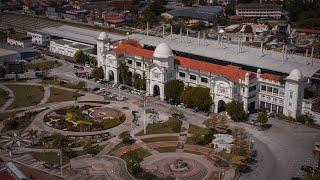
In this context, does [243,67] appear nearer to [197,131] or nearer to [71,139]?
[197,131]

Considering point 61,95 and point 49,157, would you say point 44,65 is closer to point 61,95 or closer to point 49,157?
point 61,95

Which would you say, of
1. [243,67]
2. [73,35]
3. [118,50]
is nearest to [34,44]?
[73,35]

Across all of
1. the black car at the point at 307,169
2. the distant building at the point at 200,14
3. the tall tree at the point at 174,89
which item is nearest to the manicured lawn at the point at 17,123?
the tall tree at the point at 174,89

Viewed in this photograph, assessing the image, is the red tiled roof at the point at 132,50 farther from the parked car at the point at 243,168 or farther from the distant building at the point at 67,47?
the parked car at the point at 243,168

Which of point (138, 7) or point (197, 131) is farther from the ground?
point (138, 7)

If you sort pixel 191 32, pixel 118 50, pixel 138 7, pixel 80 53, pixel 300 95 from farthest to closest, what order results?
pixel 138 7
pixel 191 32
pixel 80 53
pixel 118 50
pixel 300 95

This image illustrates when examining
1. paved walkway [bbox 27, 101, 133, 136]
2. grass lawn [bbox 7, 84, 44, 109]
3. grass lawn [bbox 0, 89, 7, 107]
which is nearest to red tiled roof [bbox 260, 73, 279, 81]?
paved walkway [bbox 27, 101, 133, 136]

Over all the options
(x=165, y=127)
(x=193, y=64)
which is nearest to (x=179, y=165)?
(x=165, y=127)
